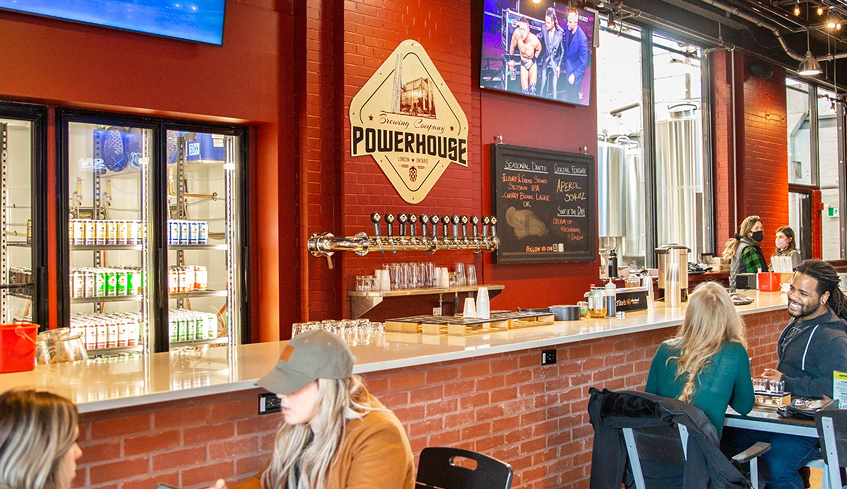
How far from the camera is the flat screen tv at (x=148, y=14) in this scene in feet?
14.9

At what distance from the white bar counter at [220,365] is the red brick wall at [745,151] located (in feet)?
19.8

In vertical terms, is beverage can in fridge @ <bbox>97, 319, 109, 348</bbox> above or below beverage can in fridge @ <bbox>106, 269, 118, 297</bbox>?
below

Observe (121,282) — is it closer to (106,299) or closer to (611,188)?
(106,299)

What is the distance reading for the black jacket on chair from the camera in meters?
2.93

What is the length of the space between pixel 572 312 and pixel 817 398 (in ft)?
4.85

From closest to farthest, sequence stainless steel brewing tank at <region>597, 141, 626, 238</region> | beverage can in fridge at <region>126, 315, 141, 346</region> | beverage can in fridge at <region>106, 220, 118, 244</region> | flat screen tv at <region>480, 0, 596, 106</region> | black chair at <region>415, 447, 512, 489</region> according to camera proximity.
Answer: black chair at <region>415, 447, 512, 489</region> → beverage can in fridge at <region>106, 220, 118, 244</region> → beverage can in fridge at <region>126, 315, 141, 346</region> → flat screen tv at <region>480, 0, 596, 106</region> → stainless steel brewing tank at <region>597, 141, 626, 238</region>

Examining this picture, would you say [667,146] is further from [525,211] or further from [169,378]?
[169,378]

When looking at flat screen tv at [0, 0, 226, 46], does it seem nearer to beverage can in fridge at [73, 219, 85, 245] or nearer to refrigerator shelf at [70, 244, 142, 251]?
beverage can in fridge at [73, 219, 85, 245]

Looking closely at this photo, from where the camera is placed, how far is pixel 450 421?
3684mm

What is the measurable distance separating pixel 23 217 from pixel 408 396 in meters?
2.77

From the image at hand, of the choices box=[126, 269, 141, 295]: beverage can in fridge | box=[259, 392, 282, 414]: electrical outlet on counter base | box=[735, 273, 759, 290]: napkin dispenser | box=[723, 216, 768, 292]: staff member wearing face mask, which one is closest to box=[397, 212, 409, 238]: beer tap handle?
box=[126, 269, 141, 295]: beverage can in fridge

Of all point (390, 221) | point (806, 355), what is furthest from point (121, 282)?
point (806, 355)

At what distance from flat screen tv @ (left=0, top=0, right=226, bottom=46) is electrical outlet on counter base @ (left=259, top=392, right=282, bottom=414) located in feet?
9.72

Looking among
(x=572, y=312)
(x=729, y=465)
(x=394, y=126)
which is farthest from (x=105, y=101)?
(x=729, y=465)
